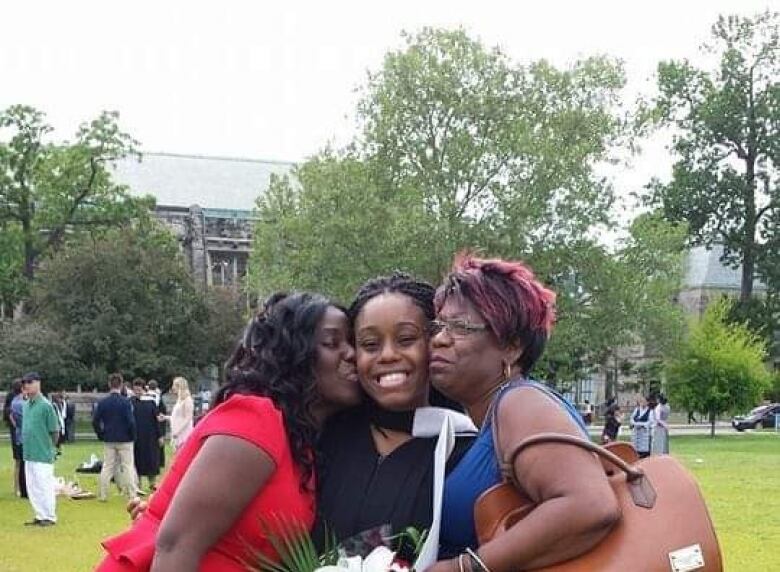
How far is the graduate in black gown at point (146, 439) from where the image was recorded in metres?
17.1

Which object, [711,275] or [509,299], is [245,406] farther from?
[711,275]

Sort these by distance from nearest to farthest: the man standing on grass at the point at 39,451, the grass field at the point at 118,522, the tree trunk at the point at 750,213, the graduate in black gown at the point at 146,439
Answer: the grass field at the point at 118,522
the man standing on grass at the point at 39,451
the graduate in black gown at the point at 146,439
the tree trunk at the point at 750,213

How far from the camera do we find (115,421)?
15875 millimetres

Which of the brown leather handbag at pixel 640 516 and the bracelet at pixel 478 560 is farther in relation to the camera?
the bracelet at pixel 478 560

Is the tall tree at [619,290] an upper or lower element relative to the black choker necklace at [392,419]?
lower

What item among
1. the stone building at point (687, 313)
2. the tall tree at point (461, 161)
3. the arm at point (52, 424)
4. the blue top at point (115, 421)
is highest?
the tall tree at point (461, 161)

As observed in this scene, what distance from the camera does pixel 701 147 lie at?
55406mm

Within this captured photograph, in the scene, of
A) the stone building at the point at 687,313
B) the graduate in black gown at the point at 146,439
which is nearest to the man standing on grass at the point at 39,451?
the graduate in black gown at the point at 146,439

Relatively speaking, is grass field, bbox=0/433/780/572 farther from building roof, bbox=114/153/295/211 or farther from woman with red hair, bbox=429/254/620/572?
building roof, bbox=114/153/295/211

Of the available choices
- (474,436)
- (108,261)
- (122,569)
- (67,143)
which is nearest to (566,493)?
(474,436)

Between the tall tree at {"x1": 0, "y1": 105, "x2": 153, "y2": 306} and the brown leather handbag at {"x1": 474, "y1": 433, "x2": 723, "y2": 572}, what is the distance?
42.8 meters

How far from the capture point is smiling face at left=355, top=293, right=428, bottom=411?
9.22ft

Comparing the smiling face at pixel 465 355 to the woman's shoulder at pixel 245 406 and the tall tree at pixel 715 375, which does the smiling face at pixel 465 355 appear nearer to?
the woman's shoulder at pixel 245 406

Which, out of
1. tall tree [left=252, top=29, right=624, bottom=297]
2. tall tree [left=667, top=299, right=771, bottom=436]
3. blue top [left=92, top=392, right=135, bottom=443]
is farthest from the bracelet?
tall tree [left=667, top=299, right=771, bottom=436]
